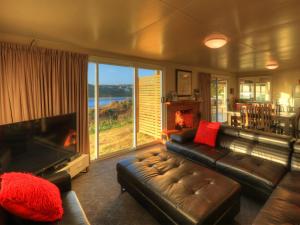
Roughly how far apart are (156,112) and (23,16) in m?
3.39

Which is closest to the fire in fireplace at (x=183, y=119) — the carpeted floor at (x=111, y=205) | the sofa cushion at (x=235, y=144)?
the sofa cushion at (x=235, y=144)

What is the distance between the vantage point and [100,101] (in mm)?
3568

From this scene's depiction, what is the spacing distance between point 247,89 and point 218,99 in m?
1.90

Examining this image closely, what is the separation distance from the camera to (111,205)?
7.02 ft

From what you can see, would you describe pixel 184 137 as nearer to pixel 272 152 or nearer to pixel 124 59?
pixel 272 152

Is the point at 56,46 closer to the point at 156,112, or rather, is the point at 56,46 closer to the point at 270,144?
the point at 156,112

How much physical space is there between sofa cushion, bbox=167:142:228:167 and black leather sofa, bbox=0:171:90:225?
1.86 metres

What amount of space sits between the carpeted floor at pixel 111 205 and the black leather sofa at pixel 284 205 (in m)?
0.47

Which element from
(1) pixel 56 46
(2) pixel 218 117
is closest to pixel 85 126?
(1) pixel 56 46

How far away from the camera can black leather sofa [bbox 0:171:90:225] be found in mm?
1242

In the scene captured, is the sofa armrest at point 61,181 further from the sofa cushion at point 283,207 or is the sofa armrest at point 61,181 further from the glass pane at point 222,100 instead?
the glass pane at point 222,100

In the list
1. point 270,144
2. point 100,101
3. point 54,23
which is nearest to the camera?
point 54,23

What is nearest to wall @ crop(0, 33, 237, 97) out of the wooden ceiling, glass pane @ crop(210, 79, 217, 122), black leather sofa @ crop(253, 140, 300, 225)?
the wooden ceiling

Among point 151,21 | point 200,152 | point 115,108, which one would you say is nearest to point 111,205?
point 200,152
